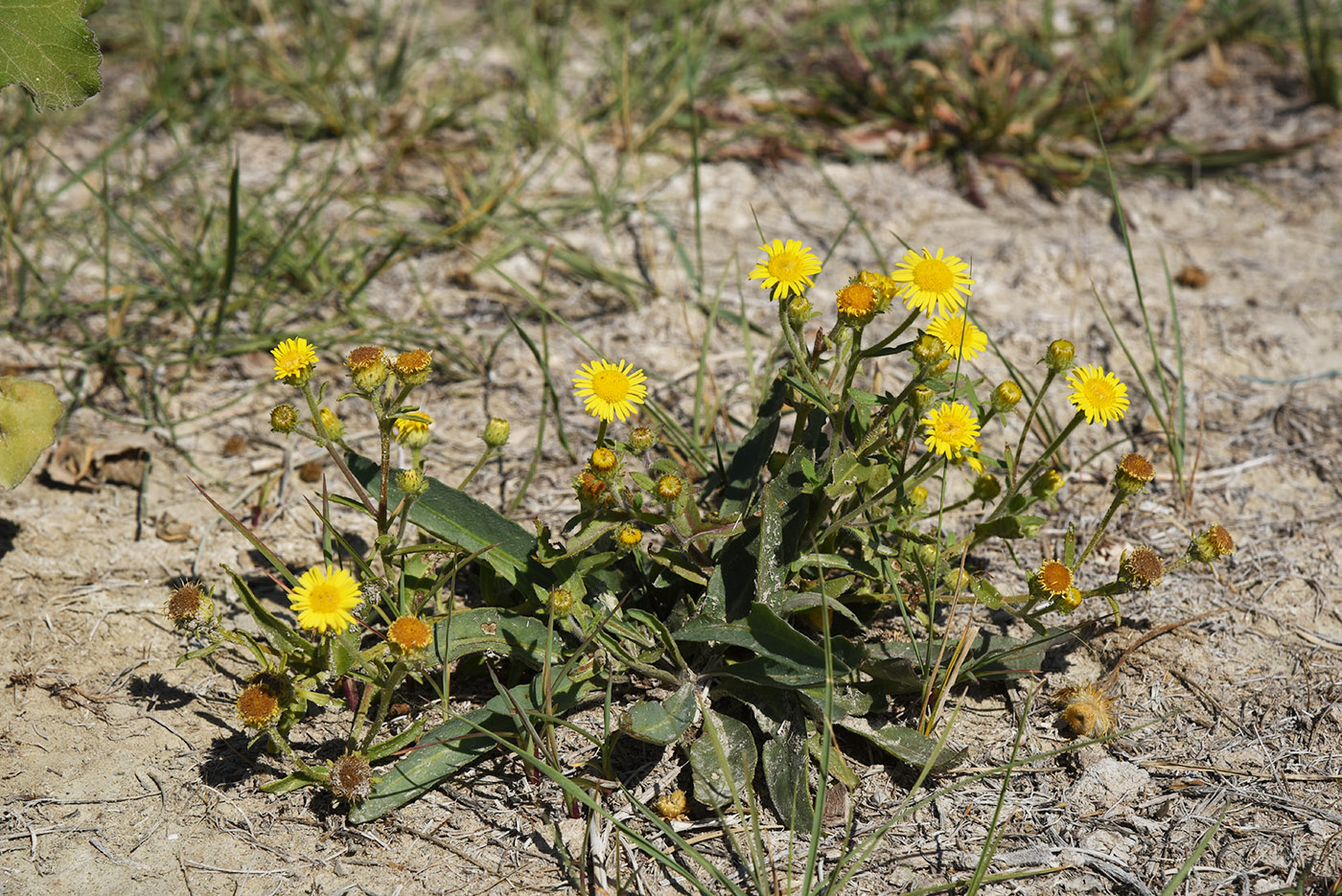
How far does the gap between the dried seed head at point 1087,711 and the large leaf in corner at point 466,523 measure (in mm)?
1112

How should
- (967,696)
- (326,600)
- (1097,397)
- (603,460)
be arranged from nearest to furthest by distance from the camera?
(326,600) → (603,460) → (1097,397) → (967,696)

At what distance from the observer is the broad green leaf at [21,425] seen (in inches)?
80.0

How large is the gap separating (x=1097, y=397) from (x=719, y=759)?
94 centimetres

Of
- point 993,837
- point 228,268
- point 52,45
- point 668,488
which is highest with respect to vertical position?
point 52,45

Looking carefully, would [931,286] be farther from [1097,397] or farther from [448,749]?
[448,749]

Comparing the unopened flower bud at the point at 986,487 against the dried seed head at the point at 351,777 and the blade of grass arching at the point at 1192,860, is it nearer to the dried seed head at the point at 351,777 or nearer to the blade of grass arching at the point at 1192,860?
the blade of grass arching at the point at 1192,860

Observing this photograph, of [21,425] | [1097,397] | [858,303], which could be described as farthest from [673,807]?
[21,425]

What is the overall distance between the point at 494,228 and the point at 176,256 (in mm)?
949

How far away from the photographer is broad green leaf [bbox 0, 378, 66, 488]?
6.66ft

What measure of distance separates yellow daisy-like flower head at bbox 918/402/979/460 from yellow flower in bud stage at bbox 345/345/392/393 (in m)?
0.95

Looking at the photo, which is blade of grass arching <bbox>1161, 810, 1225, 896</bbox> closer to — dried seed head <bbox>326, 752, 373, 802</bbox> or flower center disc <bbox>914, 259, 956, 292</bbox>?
flower center disc <bbox>914, 259, 956, 292</bbox>

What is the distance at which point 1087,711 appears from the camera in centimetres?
194

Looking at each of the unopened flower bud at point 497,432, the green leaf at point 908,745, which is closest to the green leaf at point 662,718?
the green leaf at point 908,745

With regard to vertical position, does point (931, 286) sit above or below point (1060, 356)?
above
